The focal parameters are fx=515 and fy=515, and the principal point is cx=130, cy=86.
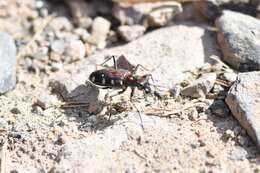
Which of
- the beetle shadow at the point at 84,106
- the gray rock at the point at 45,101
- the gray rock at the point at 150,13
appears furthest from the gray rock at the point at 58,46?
the gray rock at the point at 45,101

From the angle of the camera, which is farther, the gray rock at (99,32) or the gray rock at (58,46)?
the gray rock at (99,32)

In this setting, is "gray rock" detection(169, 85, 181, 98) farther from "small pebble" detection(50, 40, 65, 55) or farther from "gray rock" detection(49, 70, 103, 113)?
"small pebble" detection(50, 40, 65, 55)

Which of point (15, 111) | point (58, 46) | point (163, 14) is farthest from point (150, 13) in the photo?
point (15, 111)

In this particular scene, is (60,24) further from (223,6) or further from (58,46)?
(223,6)

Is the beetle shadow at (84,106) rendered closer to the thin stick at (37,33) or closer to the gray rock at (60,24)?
the thin stick at (37,33)

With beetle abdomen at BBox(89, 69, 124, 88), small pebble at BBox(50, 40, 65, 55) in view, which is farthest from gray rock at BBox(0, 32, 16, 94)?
beetle abdomen at BBox(89, 69, 124, 88)
